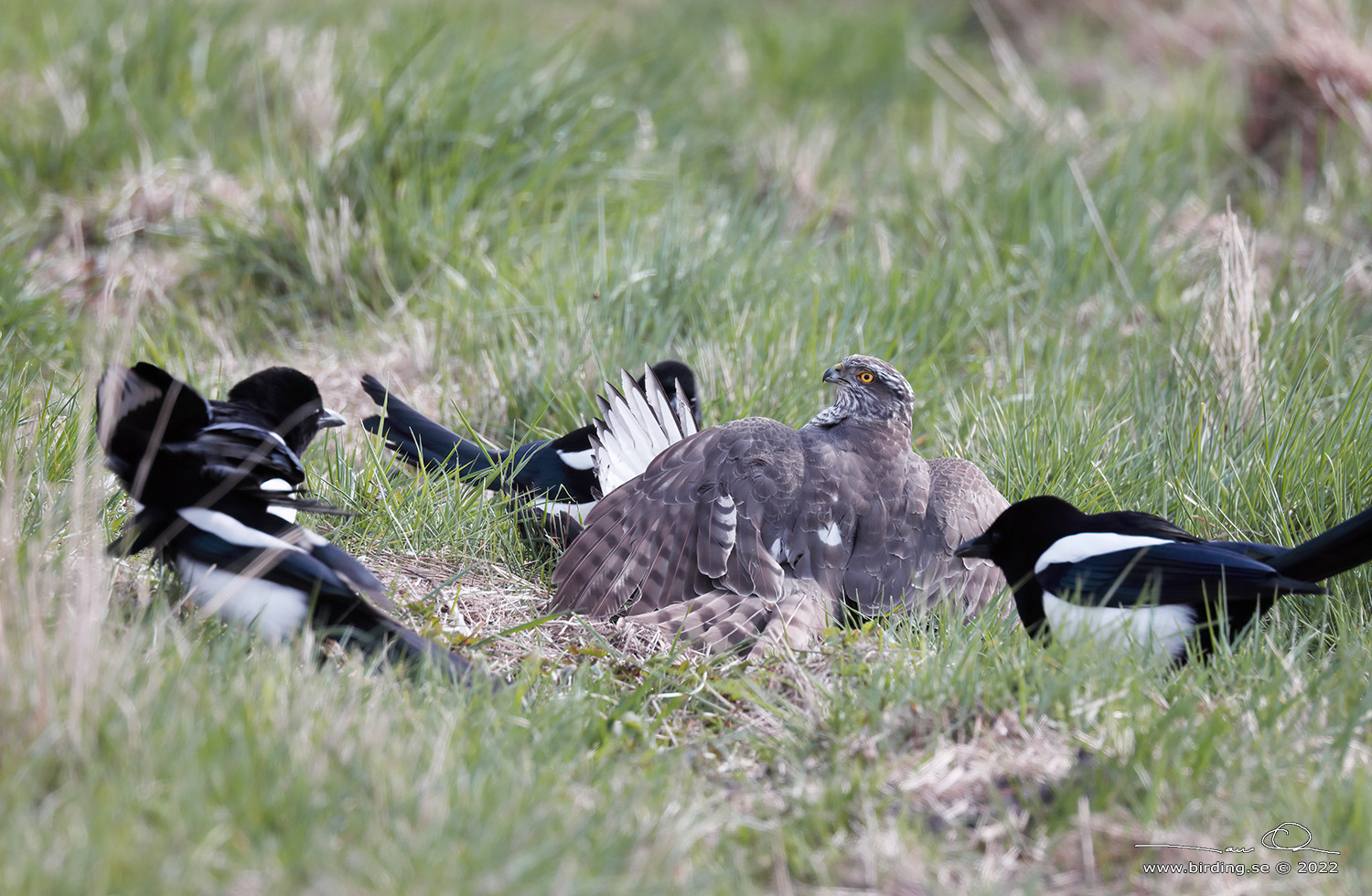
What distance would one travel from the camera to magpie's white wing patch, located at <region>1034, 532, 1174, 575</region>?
3.03 m

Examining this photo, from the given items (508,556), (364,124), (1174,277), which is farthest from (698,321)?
(1174,277)

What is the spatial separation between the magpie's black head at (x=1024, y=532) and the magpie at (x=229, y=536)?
1.48m

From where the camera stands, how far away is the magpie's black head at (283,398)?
11.7 feet

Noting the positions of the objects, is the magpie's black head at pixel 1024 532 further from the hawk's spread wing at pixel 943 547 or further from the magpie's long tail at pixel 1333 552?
the magpie's long tail at pixel 1333 552

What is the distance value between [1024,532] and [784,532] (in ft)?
2.35

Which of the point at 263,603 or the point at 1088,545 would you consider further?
the point at 1088,545

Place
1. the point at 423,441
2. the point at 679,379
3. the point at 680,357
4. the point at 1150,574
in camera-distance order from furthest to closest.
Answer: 1. the point at 680,357
2. the point at 679,379
3. the point at 423,441
4. the point at 1150,574

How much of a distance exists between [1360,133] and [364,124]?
5.54m

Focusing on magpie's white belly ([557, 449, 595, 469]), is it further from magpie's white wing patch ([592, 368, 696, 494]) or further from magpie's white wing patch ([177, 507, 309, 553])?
magpie's white wing patch ([177, 507, 309, 553])

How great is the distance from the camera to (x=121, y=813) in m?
1.86

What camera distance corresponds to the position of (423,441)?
423 centimetres

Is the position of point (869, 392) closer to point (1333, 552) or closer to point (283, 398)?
point (1333, 552)
